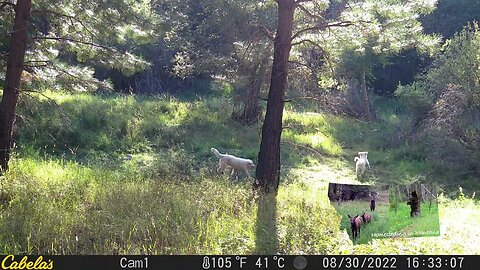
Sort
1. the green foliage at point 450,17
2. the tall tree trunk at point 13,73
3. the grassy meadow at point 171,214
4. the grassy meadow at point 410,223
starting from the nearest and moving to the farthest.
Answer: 1. the grassy meadow at point 410,223
2. the grassy meadow at point 171,214
3. the tall tree trunk at point 13,73
4. the green foliage at point 450,17

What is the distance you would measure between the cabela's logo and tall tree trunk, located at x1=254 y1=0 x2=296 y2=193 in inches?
186

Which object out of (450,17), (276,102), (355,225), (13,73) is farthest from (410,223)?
(450,17)

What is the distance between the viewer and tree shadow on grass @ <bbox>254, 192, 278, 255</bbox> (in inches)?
194

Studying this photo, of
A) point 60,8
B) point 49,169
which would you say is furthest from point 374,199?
point 60,8

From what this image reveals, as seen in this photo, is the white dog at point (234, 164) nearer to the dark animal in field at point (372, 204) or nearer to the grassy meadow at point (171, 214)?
the grassy meadow at point (171, 214)

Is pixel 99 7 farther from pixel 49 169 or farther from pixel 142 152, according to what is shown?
pixel 142 152

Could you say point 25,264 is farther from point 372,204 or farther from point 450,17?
point 450,17

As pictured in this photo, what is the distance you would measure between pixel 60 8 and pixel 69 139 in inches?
211

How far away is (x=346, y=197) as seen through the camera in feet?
15.6

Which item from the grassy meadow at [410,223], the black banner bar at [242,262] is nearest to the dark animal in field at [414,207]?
the grassy meadow at [410,223]

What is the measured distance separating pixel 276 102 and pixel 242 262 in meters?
4.81

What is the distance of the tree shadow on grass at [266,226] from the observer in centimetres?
494

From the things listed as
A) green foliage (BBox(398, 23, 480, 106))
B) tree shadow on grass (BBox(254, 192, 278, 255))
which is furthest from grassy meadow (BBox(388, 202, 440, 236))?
green foliage (BBox(398, 23, 480, 106))

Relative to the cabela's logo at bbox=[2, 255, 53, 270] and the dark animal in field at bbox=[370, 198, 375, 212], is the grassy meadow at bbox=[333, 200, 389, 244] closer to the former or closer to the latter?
the dark animal in field at bbox=[370, 198, 375, 212]
